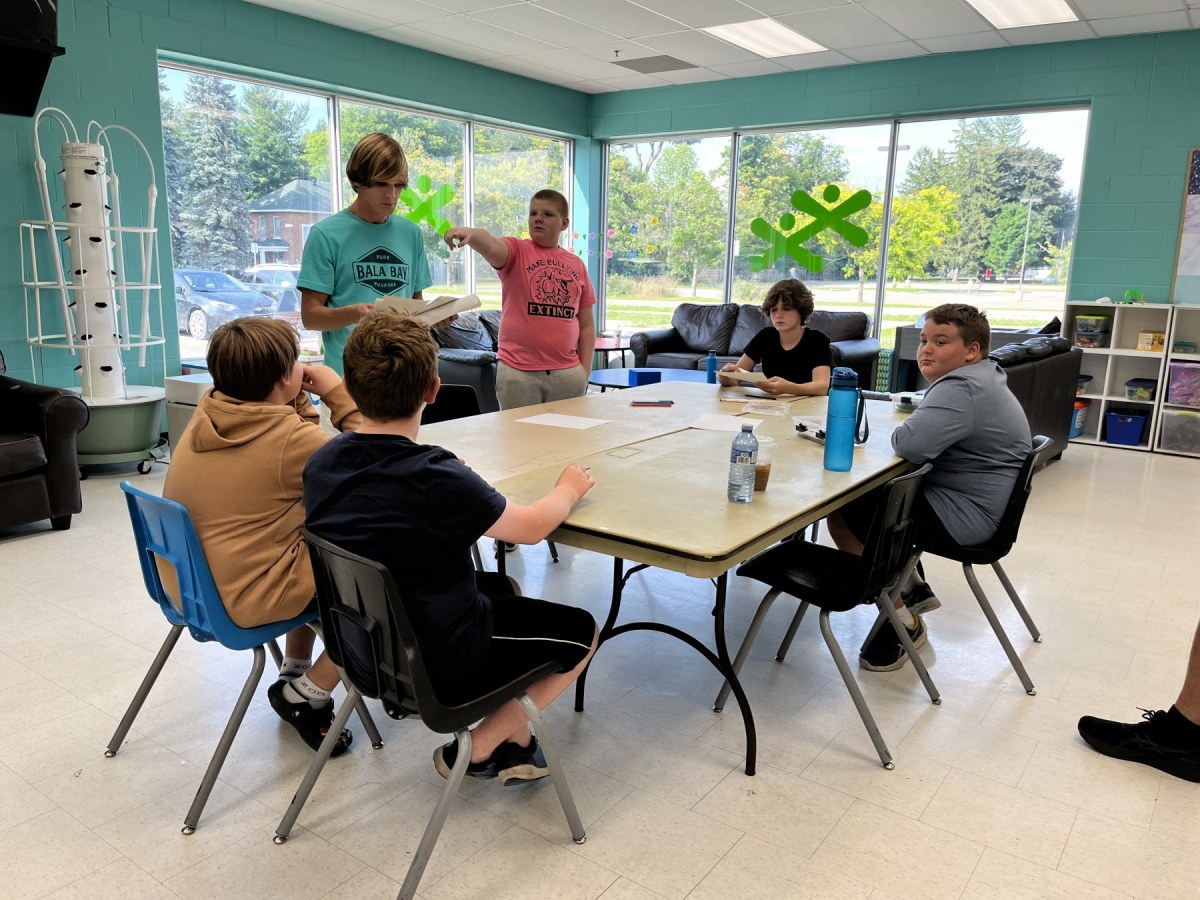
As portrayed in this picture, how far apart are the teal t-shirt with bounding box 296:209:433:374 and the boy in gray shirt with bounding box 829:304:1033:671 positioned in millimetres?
1766

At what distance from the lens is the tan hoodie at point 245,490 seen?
72.6 inches

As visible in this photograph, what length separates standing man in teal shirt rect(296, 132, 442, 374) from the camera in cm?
273

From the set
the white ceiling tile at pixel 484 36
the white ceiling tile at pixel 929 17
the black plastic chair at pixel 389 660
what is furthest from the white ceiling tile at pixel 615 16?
the black plastic chair at pixel 389 660

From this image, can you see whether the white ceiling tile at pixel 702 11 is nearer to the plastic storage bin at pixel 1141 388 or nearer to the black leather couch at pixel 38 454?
the plastic storage bin at pixel 1141 388

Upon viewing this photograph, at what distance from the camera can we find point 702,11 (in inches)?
232

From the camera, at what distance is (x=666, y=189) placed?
902 centimetres

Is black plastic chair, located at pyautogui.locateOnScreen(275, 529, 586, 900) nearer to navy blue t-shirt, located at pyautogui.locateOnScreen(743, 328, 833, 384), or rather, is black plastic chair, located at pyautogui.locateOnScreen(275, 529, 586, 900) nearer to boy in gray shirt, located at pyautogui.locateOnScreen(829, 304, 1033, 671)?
boy in gray shirt, located at pyautogui.locateOnScreen(829, 304, 1033, 671)

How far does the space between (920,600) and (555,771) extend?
1.69 metres

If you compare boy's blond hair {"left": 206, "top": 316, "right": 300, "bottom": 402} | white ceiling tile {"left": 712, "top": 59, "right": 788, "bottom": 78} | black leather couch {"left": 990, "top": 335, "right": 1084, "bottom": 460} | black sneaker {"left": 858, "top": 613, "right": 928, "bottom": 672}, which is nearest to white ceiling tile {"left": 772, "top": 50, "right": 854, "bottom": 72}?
white ceiling tile {"left": 712, "top": 59, "right": 788, "bottom": 78}

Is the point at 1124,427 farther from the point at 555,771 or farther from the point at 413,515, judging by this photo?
the point at 413,515

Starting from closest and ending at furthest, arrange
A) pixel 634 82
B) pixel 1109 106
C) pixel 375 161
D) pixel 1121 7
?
pixel 375 161 < pixel 1121 7 < pixel 1109 106 < pixel 634 82

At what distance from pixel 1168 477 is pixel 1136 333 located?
1.55 m

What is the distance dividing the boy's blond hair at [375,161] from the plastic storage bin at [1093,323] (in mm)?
5687

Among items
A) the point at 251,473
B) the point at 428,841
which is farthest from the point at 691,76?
the point at 428,841
